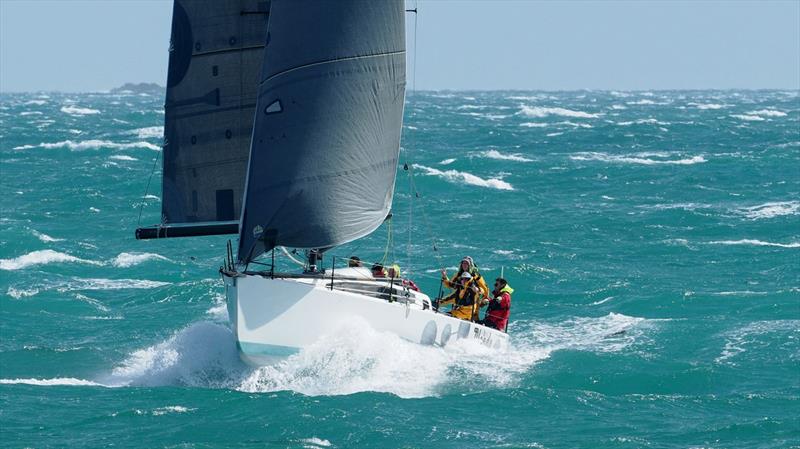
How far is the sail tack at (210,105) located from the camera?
25.2m

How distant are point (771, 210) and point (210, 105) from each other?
1231 inches

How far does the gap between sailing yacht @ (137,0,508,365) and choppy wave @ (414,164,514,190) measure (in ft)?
115

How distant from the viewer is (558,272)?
38656 millimetres

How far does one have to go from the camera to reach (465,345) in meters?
26.8

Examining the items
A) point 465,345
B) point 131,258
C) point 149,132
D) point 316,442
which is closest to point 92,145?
point 149,132

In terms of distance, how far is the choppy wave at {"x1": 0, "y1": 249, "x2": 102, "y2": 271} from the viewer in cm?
3909

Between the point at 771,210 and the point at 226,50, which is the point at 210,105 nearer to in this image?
the point at 226,50

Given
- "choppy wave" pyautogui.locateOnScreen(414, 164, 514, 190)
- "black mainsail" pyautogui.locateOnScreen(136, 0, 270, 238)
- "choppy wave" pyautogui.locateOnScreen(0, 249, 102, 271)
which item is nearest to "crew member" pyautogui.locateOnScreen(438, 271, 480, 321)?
"black mainsail" pyautogui.locateOnScreen(136, 0, 270, 238)

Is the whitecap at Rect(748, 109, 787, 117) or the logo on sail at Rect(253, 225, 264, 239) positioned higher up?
the whitecap at Rect(748, 109, 787, 117)

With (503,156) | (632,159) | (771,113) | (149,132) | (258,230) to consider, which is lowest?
(258,230)

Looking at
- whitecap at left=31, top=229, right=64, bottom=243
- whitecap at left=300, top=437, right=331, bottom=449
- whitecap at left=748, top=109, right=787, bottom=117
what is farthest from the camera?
whitecap at left=748, top=109, right=787, bottom=117

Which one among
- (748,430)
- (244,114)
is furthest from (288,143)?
(748,430)

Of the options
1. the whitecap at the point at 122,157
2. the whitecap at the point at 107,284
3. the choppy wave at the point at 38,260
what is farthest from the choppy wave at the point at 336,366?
the whitecap at the point at 122,157

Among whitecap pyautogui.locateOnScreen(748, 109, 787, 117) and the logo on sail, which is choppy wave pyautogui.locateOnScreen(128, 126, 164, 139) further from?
the logo on sail
